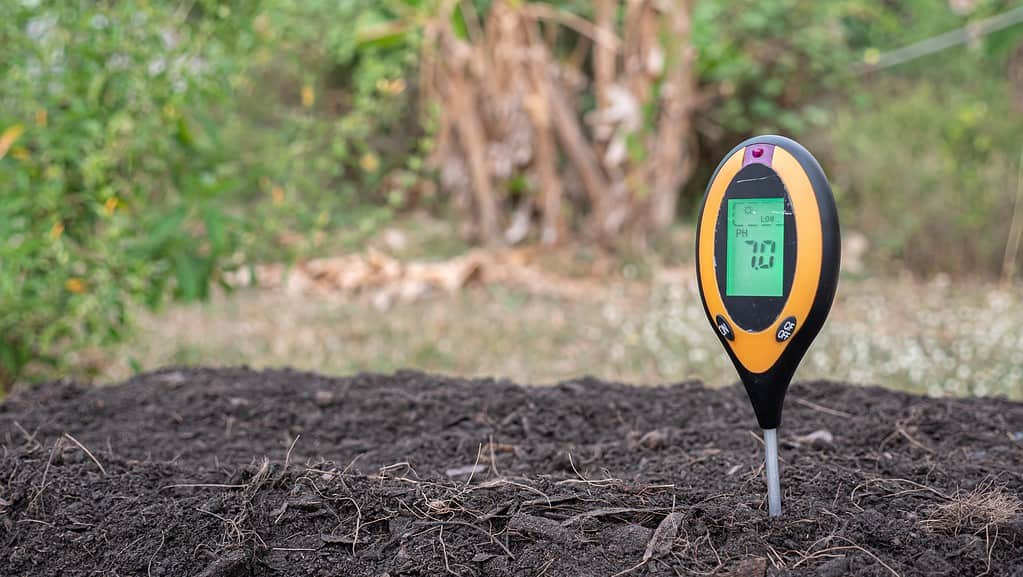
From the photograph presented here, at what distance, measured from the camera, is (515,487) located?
1.83 m

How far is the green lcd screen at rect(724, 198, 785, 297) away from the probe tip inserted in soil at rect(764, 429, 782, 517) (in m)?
0.26

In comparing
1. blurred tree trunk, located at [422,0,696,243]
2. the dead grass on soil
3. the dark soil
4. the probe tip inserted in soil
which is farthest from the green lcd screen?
blurred tree trunk, located at [422,0,696,243]

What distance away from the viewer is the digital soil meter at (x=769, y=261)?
5.13ft

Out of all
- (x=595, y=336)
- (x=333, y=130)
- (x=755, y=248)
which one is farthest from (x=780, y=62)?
(x=755, y=248)

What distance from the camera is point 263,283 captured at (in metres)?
6.15

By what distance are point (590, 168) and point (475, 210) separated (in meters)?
1.10

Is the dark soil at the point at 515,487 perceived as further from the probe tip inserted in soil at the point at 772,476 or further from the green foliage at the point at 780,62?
the green foliage at the point at 780,62

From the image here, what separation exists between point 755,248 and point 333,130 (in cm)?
431

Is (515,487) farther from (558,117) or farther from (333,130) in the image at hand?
(558,117)

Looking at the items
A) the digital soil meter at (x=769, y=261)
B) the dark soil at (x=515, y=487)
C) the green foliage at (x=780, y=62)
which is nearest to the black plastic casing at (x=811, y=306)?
the digital soil meter at (x=769, y=261)

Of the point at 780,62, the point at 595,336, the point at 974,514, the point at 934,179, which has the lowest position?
the point at 595,336

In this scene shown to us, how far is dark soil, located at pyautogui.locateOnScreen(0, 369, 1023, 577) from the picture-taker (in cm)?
Answer: 161

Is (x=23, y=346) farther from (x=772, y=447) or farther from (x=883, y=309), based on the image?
(x=883, y=309)

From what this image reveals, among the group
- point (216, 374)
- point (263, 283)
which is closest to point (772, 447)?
point (216, 374)
